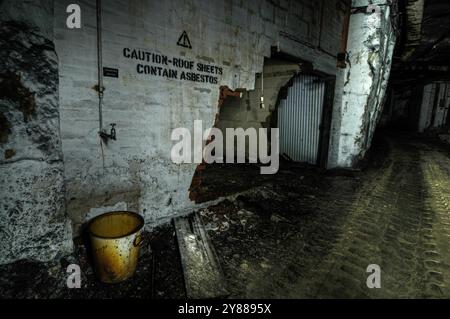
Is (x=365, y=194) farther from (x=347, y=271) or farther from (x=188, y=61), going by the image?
(x=188, y=61)

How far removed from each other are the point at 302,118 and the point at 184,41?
523cm

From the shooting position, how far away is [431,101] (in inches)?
706

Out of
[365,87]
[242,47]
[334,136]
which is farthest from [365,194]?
[242,47]

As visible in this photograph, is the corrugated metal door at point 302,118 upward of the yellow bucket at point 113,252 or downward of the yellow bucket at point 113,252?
upward

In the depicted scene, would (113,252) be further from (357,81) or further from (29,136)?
(357,81)

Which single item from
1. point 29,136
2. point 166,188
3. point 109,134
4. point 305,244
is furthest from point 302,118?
point 29,136

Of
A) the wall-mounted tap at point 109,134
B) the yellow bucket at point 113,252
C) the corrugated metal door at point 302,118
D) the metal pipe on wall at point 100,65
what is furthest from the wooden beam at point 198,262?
the corrugated metal door at point 302,118

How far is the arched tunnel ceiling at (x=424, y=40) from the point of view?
768 centimetres

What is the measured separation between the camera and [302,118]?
26.3 feet

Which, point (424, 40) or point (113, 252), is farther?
point (424, 40)

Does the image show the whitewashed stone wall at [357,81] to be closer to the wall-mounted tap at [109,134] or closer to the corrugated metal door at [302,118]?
the corrugated metal door at [302,118]

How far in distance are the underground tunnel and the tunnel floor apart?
2 cm

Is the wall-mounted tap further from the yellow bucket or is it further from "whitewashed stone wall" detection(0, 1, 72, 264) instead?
the yellow bucket

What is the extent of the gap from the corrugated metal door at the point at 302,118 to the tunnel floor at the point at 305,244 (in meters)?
1.70
